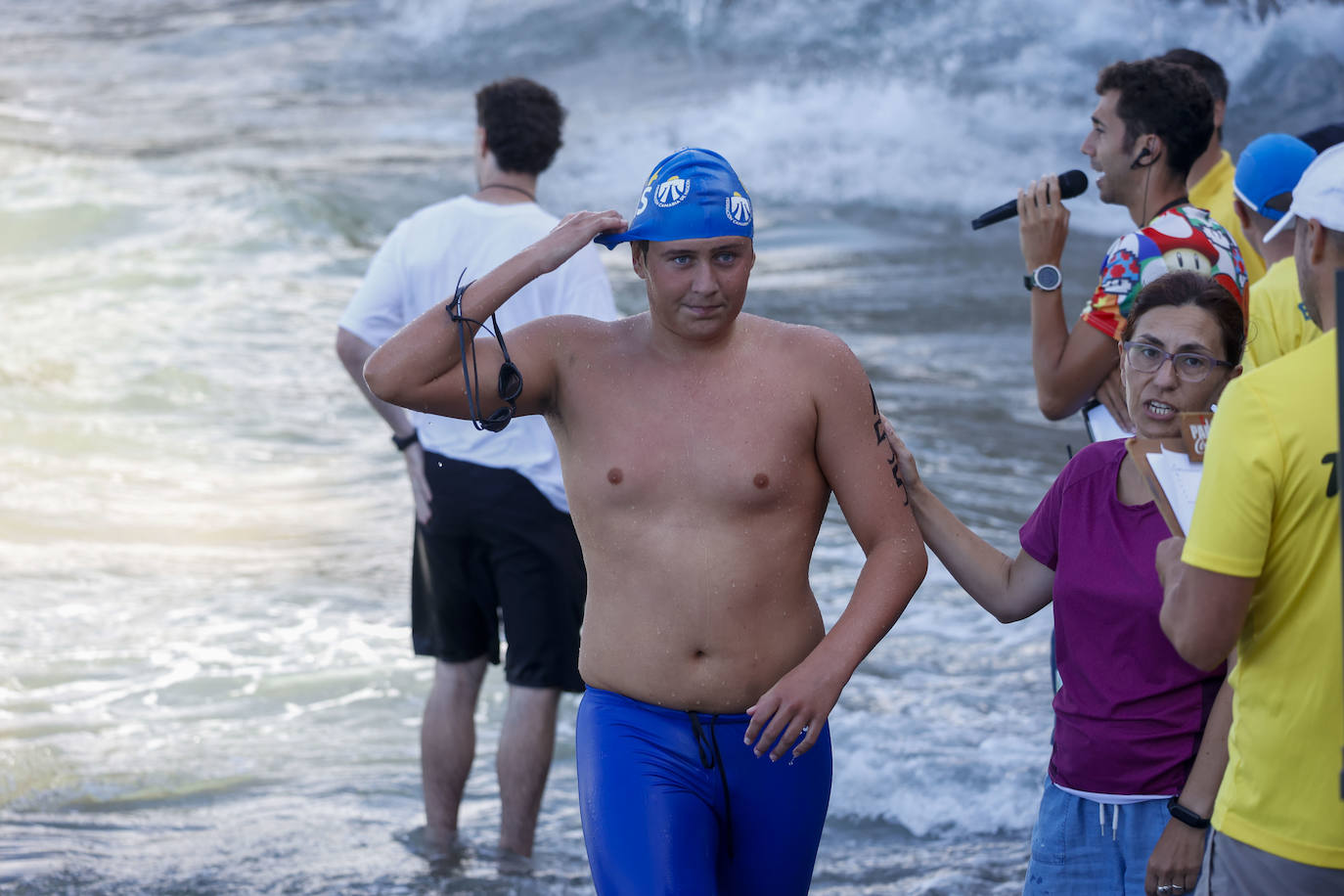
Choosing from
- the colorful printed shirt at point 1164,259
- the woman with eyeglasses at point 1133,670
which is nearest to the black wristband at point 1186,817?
the woman with eyeglasses at point 1133,670

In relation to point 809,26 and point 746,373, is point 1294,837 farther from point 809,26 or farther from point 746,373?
point 809,26

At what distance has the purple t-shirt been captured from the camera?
2.80 metres

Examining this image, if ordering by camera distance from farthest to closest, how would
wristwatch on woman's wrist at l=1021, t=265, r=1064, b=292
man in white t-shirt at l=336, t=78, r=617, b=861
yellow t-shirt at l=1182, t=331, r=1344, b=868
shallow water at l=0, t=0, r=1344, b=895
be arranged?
shallow water at l=0, t=0, r=1344, b=895 < man in white t-shirt at l=336, t=78, r=617, b=861 < wristwatch on woman's wrist at l=1021, t=265, r=1064, b=292 < yellow t-shirt at l=1182, t=331, r=1344, b=868

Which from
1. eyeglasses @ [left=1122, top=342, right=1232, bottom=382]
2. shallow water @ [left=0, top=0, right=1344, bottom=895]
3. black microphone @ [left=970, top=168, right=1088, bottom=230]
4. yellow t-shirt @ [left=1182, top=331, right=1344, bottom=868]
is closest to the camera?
yellow t-shirt @ [left=1182, top=331, right=1344, bottom=868]

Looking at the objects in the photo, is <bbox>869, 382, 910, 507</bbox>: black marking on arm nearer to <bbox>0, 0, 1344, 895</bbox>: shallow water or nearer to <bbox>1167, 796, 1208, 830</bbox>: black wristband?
<bbox>1167, 796, 1208, 830</bbox>: black wristband

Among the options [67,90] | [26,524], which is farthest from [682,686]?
[67,90]

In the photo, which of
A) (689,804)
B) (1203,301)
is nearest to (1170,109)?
(1203,301)

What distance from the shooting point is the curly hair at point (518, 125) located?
4.92m

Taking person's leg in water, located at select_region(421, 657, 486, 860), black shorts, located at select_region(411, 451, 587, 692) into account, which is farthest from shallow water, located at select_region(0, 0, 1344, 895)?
black shorts, located at select_region(411, 451, 587, 692)

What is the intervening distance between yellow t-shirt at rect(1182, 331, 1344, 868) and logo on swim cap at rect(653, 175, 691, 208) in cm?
124

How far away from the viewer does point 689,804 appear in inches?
120

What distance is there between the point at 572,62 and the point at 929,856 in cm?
3169

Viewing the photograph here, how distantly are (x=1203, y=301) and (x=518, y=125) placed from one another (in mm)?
2650

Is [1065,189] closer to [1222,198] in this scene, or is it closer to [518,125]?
[1222,198]
